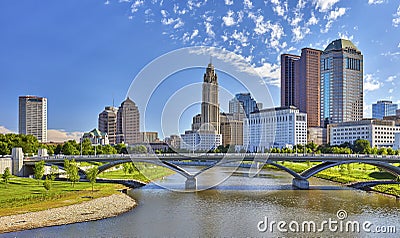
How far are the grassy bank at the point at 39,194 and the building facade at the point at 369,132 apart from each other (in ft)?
233

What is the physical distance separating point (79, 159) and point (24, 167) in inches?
209

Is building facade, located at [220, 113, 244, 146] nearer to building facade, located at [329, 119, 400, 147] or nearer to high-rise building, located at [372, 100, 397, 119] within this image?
building facade, located at [329, 119, 400, 147]

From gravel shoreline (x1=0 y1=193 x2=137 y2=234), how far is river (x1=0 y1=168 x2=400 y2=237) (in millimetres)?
765

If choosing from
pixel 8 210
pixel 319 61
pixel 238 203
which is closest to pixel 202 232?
pixel 238 203

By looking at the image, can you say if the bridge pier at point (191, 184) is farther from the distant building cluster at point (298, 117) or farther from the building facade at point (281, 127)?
the building facade at point (281, 127)

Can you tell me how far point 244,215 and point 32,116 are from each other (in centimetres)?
13879

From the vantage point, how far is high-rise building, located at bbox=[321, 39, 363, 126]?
124938mm

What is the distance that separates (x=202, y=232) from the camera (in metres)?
21.6

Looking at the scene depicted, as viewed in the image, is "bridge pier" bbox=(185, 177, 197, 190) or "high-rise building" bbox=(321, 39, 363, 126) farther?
"high-rise building" bbox=(321, 39, 363, 126)

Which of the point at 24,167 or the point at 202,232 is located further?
the point at 24,167

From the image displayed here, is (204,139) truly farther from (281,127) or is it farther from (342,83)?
(342,83)

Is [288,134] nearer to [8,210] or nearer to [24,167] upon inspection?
[24,167]

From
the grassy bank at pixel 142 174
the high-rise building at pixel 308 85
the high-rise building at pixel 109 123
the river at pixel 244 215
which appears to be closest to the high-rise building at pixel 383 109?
the high-rise building at pixel 308 85

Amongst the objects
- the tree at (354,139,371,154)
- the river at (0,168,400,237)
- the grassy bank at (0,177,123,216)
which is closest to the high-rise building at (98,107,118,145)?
the tree at (354,139,371,154)
